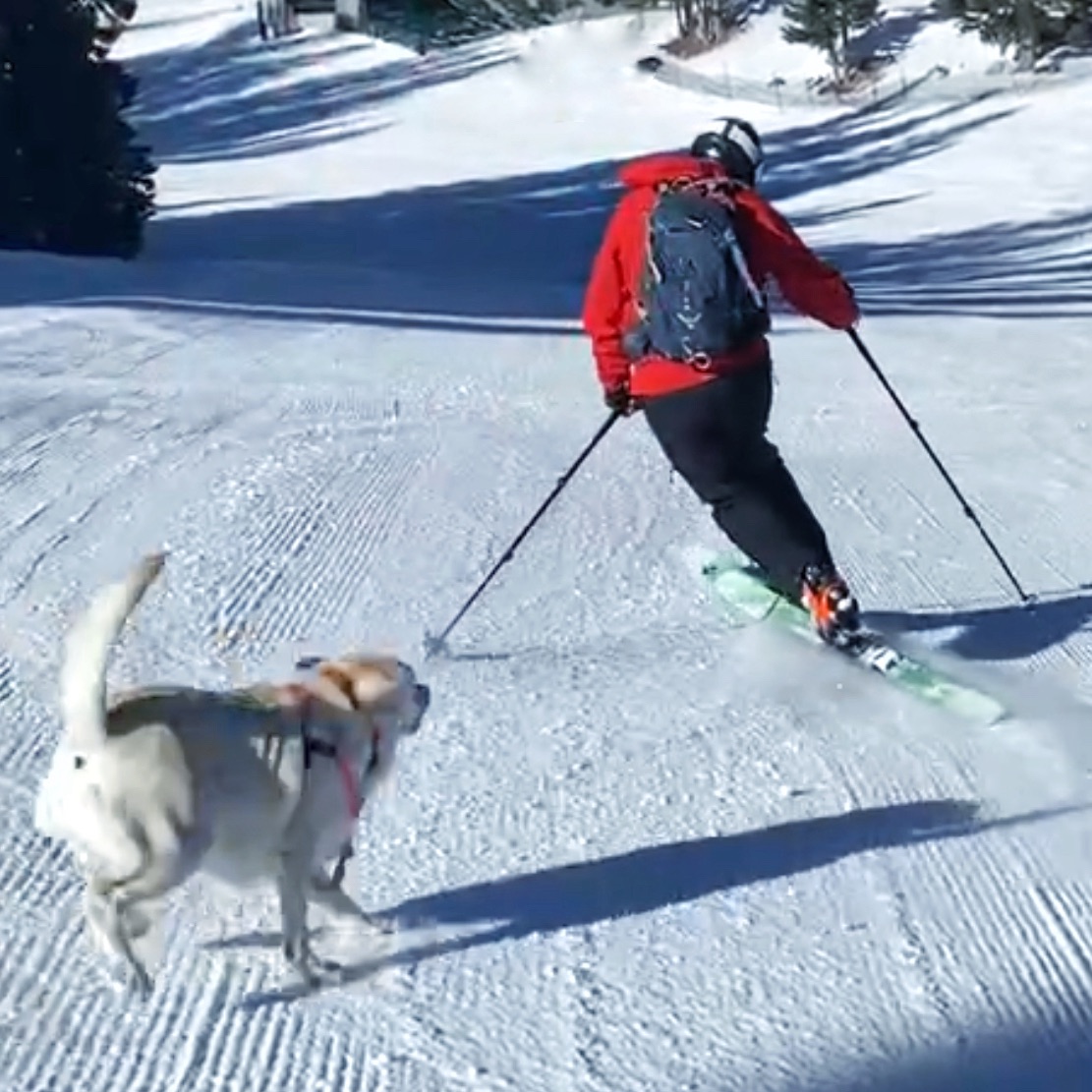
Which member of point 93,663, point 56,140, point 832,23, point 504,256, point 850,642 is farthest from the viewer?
point 832,23

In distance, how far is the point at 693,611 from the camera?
→ 28.4 feet

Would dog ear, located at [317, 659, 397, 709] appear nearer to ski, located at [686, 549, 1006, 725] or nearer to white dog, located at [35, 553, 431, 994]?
white dog, located at [35, 553, 431, 994]

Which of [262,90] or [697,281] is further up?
[697,281]

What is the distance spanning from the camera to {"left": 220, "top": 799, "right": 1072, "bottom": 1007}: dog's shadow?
5.45 m

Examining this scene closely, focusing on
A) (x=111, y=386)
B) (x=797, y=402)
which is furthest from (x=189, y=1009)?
(x=797, y=402)

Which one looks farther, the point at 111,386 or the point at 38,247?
the point at 38,247

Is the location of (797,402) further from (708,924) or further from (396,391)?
(708,924)

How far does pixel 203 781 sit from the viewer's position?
4.65 metres

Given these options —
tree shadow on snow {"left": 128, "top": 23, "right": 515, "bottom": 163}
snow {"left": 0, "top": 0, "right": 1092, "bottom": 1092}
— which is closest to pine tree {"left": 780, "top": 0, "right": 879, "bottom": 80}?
tree shadow on snow {"left": 128, "top": 23, "right": 515, "bottom": 163}

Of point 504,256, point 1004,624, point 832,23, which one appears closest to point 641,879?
point 1004,624

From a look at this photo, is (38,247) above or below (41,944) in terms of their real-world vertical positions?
below

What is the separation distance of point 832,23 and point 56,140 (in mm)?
18836

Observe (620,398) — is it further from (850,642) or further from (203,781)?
(203,781)

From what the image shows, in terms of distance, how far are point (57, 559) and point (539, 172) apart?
30766 mm
